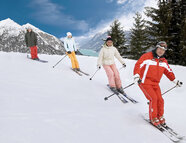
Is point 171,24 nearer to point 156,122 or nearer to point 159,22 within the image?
point 159,22

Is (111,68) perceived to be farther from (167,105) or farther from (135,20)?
(135,20)

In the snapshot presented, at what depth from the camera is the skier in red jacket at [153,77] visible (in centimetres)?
358

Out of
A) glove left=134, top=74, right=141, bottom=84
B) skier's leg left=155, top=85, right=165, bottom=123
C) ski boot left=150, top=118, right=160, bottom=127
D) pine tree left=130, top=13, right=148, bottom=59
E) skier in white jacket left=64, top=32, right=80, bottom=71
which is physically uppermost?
pine tree left=130, top=13, right=148, bottom=59

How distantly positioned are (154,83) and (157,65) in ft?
1.46

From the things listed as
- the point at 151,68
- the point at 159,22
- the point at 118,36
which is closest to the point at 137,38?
the point at 118,36

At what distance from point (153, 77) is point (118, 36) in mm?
27174

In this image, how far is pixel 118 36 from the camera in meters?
29.7

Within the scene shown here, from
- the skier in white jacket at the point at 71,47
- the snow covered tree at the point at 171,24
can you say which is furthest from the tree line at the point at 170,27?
the skier in white jacket at the point at 71,47

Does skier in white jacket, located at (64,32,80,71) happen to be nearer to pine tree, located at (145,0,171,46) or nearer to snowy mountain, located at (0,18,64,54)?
pine tree, located at (145,0,171,46)

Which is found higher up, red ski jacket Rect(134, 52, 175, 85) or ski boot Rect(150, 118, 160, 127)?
red ski jacket Rect(134, 52, 175, 85)

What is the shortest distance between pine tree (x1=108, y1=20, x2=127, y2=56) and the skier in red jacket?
2607 centimetres

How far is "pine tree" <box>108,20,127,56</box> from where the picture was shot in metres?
29.4

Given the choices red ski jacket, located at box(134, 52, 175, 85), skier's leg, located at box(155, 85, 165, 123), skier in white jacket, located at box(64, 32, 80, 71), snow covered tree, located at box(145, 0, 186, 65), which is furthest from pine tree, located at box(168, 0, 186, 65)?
skier's leg, located at box(155, 85, 165, 123)

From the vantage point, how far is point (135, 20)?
29.1 m
